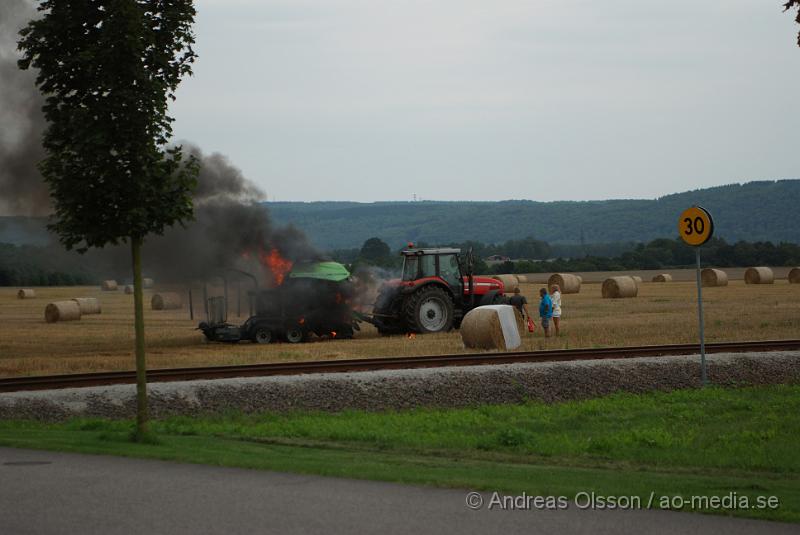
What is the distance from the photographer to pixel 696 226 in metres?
19.8

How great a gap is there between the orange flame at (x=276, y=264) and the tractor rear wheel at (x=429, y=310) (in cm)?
357

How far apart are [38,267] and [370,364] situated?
4444 centimetres

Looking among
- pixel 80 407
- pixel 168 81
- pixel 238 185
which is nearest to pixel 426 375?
pixel 80 407

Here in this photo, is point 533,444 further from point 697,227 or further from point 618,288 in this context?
point 618,288

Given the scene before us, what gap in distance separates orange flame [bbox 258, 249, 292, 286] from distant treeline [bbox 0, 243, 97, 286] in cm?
531

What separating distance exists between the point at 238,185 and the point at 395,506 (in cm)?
2411

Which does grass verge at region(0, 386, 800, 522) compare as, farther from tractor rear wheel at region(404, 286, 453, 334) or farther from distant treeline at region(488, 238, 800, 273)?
distant treeline at region(488, 238, 800, 273)

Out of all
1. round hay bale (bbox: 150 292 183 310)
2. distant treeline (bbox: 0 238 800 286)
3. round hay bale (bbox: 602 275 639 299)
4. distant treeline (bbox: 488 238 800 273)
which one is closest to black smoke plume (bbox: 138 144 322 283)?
round hay bale (bbox: 150 292 183 310)

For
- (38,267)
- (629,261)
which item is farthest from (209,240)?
(629,261)

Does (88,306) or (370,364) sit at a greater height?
(88,306)

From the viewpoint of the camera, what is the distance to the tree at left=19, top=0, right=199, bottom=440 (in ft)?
42.8

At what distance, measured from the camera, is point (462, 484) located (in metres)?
10.4

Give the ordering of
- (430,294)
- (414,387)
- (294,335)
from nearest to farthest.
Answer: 1. (414,387)
2. (294,335)
3. (430,294)

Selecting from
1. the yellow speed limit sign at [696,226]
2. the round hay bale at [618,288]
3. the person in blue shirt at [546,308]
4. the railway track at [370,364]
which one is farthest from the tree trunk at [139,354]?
the round hay bale at [618,288]
